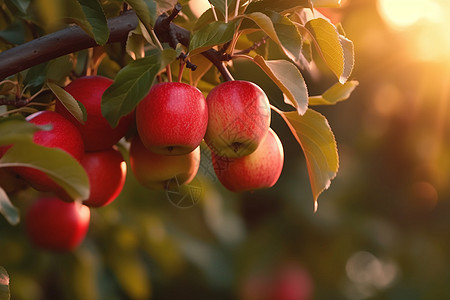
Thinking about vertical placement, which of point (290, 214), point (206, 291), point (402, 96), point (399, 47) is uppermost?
point (399, 47)

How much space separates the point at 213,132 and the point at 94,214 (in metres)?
1.21

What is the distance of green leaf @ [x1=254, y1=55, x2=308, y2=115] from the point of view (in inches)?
23.5

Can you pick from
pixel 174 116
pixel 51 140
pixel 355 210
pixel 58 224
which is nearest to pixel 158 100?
pixel 174 116

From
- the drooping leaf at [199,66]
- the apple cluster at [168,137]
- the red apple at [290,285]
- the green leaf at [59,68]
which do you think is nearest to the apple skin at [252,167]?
the apple cluster at [168,137]

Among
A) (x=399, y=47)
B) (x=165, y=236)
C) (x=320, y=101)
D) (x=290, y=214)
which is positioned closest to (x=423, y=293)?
(x=290, y=214)

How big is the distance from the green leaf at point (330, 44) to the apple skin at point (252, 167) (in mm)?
145

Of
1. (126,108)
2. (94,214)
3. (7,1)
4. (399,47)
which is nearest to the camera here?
(126,108)

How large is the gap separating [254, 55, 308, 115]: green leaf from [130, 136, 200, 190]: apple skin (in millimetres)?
184

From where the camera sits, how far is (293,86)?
62cm

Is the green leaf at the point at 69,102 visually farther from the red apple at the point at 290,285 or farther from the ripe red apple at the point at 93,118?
the red apple at the point at 290,285

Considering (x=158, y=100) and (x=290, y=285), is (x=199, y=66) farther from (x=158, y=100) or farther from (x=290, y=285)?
(x=290, y=285)

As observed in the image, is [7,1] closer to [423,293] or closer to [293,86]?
[293,86]

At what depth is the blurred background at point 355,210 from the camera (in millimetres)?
2262

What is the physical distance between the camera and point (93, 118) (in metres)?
0.73
